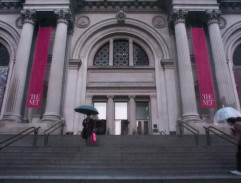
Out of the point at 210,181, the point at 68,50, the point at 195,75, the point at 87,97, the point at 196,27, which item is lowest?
the point at 210,181

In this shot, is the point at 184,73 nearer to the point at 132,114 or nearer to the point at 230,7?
the point at 132,114

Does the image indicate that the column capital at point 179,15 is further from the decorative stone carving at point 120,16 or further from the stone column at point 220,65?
the decorative stone carving at point 120,16

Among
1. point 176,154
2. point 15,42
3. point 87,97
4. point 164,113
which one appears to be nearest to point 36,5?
point 15,42

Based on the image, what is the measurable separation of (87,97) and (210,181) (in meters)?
12.7

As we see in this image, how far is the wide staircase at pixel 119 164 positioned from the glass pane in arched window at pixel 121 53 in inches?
381

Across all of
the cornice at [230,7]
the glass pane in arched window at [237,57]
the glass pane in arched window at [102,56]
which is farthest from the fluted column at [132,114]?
the cornice at [230,7]

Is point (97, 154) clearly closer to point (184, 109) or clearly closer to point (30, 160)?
point (30, 160)

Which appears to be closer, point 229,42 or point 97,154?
point 97,154

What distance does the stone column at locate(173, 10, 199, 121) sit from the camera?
561 inches

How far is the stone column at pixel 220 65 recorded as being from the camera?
48.5 ft

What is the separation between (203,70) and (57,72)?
10.6 meters

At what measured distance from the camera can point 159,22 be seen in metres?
18.8

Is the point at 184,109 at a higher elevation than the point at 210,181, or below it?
higher

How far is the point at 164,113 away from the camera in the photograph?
1606 cm
